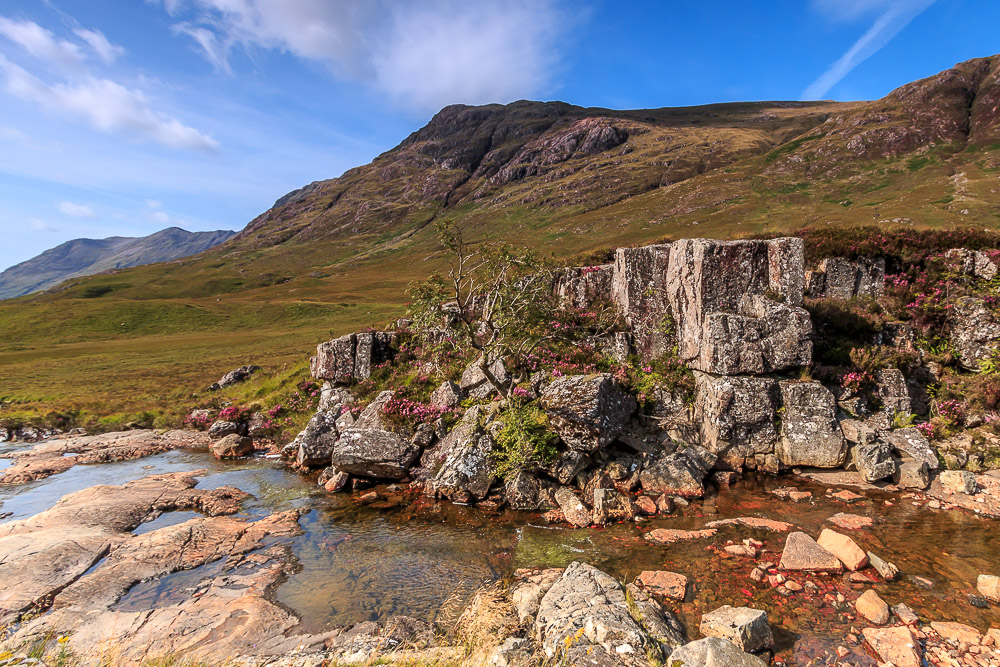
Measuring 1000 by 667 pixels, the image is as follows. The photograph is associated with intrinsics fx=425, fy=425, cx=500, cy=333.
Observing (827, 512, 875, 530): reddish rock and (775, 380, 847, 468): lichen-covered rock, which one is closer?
(827, 512, 875, 530): reddish rock

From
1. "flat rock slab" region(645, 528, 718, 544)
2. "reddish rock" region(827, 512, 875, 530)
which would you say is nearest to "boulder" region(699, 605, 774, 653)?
"flat rock slab" region(645, 528, 718, 544)

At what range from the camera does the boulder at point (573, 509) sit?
14.5m

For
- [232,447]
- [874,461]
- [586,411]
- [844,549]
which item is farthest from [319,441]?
[874,461]

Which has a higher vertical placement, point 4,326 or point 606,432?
point 4,326

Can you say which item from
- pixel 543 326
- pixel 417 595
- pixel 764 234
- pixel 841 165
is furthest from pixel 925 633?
pixel 841 165

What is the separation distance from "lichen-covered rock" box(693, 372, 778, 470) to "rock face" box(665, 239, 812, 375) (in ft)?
2.89

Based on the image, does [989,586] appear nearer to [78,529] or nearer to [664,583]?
[664,583]

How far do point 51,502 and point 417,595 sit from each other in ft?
57.8

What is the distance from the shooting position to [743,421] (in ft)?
57.4

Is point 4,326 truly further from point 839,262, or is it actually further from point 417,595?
point 839,262

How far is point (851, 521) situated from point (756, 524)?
285 cm

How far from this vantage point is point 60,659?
845cm

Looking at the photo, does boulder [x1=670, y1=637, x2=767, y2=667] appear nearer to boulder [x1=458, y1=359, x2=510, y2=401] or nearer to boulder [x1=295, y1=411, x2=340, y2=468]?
boulder [x1=458, y1=359, x2=510, y2=401]

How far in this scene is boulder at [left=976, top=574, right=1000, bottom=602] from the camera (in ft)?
32.4
